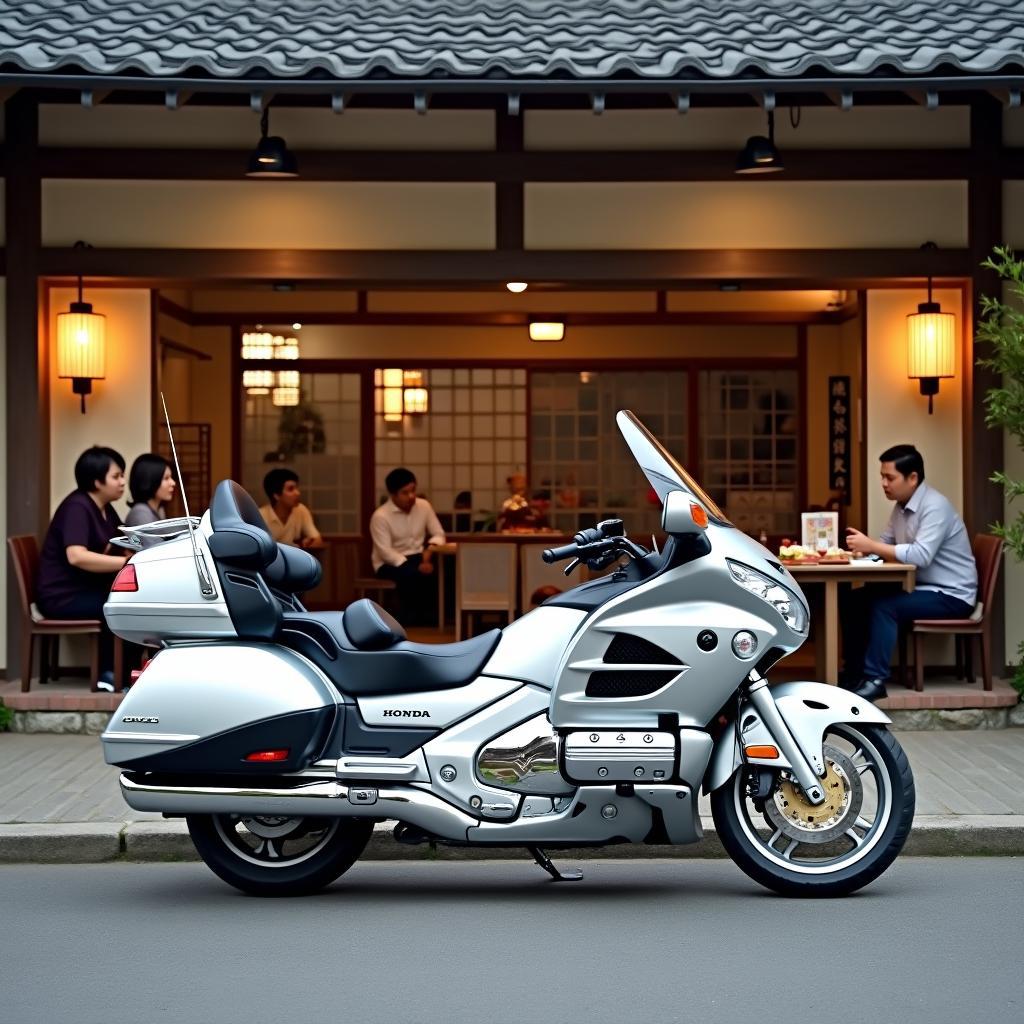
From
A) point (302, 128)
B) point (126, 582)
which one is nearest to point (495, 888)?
point (126, 582)

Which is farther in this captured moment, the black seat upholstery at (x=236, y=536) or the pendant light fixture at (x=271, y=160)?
the pendant light fixture at (x=271, y=160)

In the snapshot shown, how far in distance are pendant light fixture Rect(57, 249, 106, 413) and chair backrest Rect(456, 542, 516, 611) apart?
3.11 m

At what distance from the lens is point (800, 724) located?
5527 mm

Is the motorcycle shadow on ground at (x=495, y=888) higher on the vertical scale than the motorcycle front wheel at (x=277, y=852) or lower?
lower

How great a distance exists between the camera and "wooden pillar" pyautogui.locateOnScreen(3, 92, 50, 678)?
31.0ft

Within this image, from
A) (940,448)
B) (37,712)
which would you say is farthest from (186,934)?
(940,448)

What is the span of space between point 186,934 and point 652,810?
1.57m

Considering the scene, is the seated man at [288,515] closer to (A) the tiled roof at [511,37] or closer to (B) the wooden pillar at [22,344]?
(B) the wooden pillar at [22,344]

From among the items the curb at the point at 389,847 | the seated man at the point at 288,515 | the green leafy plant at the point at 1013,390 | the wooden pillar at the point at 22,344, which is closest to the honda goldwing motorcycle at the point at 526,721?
the curb at the point at 389,847

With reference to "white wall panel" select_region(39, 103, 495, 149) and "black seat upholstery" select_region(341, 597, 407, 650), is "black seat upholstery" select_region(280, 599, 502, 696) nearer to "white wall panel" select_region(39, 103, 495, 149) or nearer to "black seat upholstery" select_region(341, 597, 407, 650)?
"black seat upholstery" select_region(341, 597, 407, 650)

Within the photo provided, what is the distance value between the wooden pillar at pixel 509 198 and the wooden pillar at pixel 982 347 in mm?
2619

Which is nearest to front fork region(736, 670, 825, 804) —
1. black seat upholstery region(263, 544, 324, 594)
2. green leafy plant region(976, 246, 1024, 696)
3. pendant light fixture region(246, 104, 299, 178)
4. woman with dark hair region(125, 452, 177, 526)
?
black seat upholstery region(263, 544, 324, 594)

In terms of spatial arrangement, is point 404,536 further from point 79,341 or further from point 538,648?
point 538,648

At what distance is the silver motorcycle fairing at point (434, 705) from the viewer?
→ 558 centimetres
